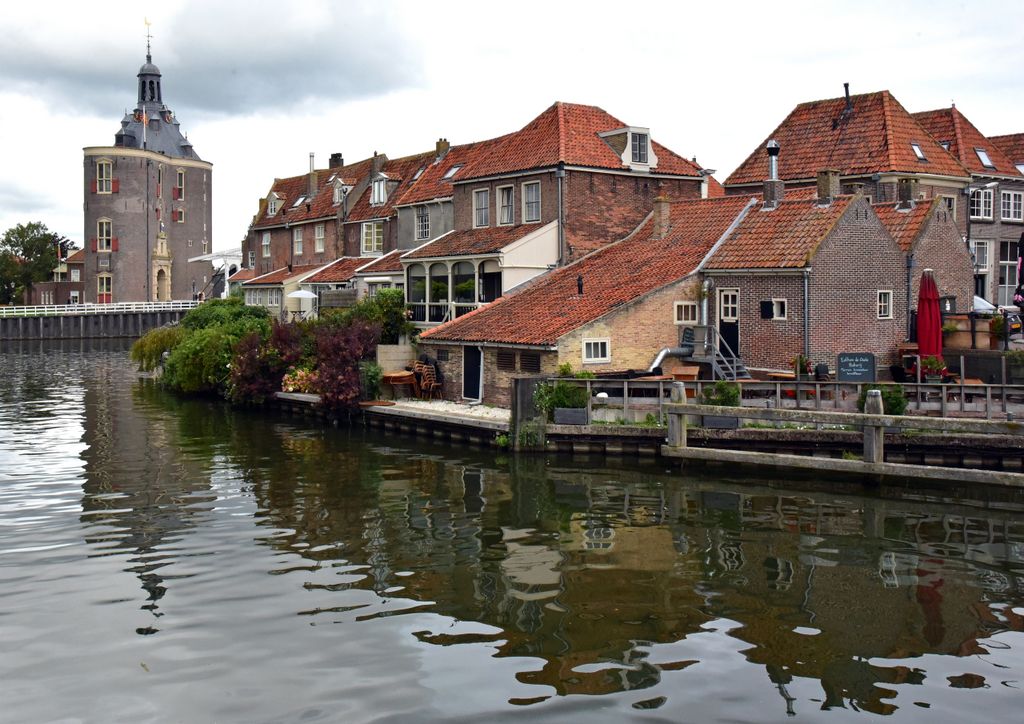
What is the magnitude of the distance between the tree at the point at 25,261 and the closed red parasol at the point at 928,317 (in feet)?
364

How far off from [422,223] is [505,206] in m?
8.03

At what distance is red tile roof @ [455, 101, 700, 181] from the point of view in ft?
146

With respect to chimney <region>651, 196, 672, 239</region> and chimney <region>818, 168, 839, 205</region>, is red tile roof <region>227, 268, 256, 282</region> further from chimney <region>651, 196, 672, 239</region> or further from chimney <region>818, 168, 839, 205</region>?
chimney <region>818, 168, 839, 205</region>

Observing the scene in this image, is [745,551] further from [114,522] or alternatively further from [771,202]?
[771,202]

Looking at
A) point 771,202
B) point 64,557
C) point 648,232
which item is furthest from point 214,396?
point 64,557

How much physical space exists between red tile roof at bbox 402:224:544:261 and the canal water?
49.8 ft

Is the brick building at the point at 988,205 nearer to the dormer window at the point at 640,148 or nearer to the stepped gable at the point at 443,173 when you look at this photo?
the dormer window at the point at 640,148

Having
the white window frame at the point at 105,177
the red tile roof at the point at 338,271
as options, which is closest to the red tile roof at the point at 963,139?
the red tile roof at the point at 338,271

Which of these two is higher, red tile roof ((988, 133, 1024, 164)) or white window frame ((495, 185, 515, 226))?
red tile roof ((988, 133, 1024, 164))

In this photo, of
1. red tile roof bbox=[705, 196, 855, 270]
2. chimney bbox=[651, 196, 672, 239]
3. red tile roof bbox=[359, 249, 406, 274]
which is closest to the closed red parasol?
red tile roof bbox=[705, 196, 855, 270]

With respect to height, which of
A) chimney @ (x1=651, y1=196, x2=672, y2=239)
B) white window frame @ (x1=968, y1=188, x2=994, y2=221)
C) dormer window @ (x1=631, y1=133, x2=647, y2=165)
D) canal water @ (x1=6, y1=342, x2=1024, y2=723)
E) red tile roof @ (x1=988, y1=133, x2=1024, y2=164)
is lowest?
canal water @ (x1=6, y1=342, x2=1024, y2=723)

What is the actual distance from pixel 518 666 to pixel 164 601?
643 cm

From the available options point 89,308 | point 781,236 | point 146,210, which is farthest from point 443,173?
point 146,210

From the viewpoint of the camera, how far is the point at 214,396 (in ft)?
172
